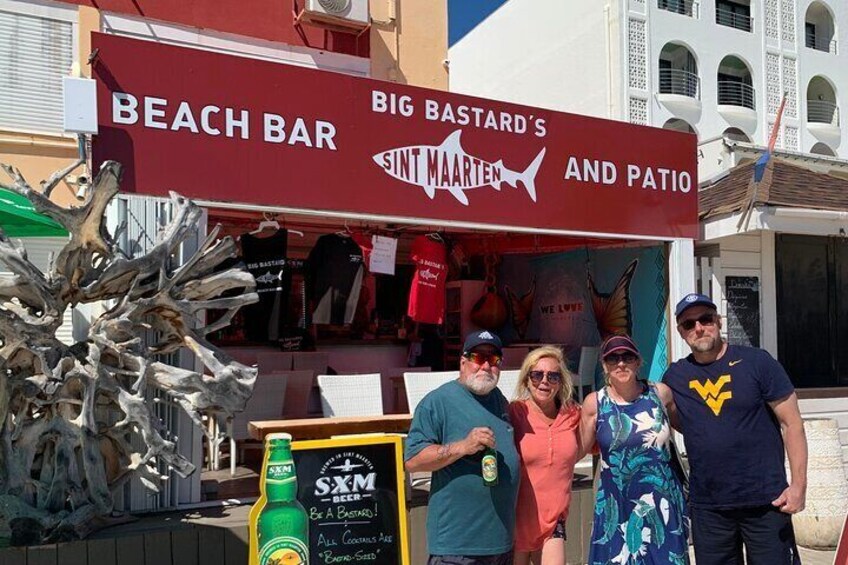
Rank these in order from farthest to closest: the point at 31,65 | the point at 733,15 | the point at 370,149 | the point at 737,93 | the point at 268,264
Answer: the point at 733,15, the point at 737,93, the point at 31,65, the point at 268,264, the point at 370,149

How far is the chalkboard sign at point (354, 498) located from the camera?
154 inches

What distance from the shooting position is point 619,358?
3240 millimetres

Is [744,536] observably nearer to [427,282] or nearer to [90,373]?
[90,373]

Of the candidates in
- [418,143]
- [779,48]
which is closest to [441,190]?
[418,143]

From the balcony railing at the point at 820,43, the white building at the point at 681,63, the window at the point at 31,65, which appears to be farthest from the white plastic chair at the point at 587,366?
the balcony railing at the point at 820,43

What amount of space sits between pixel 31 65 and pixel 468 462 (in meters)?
8.93

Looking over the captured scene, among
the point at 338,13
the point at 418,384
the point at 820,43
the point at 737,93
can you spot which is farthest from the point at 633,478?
the point at 820,43

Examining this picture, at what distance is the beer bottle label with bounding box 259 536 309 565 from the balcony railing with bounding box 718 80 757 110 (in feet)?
104

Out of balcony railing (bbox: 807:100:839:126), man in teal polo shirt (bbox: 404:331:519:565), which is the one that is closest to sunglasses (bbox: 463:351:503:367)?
man in teal polo shirt (bbox: 404:331:519:565)

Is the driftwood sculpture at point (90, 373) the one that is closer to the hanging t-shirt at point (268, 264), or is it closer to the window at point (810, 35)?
the hanging t-shirt at point (268, 264)

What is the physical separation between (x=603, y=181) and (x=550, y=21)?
24997 millimetres

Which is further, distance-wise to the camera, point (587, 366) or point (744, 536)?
point (587, 366)

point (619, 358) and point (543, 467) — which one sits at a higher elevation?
point (619, 358)

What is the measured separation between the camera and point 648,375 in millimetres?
7543
